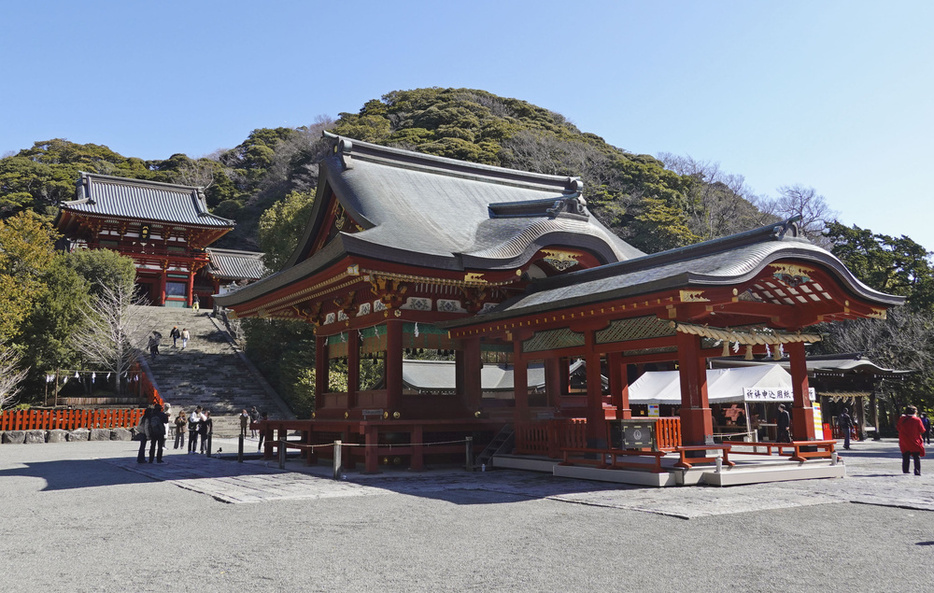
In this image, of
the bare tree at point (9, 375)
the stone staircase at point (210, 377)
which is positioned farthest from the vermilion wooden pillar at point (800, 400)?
the bare tree at point (9, 375)

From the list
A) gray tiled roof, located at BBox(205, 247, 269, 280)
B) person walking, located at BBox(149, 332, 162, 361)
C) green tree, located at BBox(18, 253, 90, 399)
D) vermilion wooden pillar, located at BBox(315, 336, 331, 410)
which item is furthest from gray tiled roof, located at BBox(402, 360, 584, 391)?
gray tiled roof, located at BBox(205, 247, 269, 280)

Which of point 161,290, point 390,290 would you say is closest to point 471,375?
point 390,290

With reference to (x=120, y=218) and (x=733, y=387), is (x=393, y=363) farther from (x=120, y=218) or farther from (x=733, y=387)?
(x=120, y=218)

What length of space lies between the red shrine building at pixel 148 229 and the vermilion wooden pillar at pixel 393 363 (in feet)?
Answer: 121

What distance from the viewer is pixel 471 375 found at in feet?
48.4

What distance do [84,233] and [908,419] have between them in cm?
4956

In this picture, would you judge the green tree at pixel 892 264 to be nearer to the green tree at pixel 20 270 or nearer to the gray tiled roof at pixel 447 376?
the gray tiled roof at pixel 447 376

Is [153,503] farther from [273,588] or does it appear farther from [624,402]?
[624,402]

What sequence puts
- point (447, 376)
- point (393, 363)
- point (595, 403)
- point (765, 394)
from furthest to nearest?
point (765, 394) < point (447, 376) < point (393, 363) < point (595, 403)

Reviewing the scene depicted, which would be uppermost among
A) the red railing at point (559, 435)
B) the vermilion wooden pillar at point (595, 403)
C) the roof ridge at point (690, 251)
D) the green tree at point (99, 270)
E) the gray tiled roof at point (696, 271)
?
the green tree at point (99, 270)

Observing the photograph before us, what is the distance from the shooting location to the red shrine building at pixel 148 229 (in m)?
45.6

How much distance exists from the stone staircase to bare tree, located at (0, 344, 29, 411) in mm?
5234

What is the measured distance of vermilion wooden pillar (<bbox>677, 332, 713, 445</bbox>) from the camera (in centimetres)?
1035

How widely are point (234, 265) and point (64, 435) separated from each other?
3064cm
